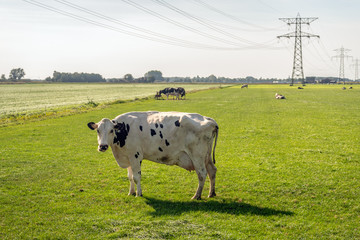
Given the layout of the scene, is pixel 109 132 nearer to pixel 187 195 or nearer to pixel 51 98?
pixel 187 195

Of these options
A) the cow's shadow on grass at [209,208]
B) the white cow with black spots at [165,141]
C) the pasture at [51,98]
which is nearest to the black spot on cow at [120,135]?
the white cow with black spots at [165,141]

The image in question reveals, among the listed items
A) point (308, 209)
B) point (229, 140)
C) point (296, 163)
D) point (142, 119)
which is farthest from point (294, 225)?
point (229, 140)

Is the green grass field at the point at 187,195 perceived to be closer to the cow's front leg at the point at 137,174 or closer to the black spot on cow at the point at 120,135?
the cow's front leg at the point at 137,174

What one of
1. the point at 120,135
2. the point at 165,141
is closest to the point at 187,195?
the point at 165,141

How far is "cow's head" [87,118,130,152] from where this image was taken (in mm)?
9328

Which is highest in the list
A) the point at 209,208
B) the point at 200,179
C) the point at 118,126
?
the point at 118,126

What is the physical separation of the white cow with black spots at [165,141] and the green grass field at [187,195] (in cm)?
94

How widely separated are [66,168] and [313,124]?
17981 millimetres

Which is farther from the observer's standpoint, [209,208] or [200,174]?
[200,174]

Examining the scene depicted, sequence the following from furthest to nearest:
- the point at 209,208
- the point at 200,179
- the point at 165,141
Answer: the point at 165,141, the point at 200,179, the point at 209,208

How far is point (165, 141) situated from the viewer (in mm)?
9852

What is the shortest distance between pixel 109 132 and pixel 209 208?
3.47 m

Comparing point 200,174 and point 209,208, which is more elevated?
point 200,174

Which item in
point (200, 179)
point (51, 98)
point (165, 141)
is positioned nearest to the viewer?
point (200, 179)
